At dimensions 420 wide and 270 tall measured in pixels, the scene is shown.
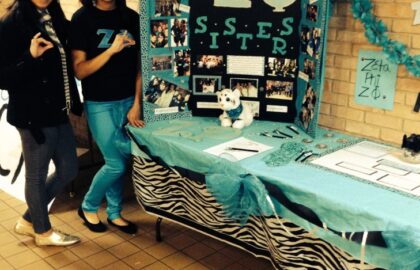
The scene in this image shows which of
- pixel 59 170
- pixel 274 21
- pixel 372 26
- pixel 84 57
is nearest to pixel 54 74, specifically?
pixel 84 57

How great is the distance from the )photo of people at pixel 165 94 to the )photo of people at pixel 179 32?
0.24m

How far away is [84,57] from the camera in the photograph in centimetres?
272

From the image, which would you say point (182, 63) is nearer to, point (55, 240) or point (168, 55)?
point (168, 55)

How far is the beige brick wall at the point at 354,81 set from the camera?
2.25 m

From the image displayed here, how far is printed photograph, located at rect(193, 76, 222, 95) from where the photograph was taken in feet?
9.30

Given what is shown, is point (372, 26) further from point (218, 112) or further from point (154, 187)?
point (154, 187)

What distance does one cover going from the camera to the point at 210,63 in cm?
281

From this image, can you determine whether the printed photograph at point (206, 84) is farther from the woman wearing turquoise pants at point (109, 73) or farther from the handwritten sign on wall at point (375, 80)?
the handwritten sign on wall at point (375, 80)

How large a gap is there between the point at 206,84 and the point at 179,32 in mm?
345

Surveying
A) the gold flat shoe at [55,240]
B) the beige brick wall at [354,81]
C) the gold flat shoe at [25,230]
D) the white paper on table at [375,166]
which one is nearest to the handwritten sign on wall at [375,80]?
the beige brick wall at [354,81]

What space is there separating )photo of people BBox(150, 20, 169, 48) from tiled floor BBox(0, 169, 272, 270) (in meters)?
1.24

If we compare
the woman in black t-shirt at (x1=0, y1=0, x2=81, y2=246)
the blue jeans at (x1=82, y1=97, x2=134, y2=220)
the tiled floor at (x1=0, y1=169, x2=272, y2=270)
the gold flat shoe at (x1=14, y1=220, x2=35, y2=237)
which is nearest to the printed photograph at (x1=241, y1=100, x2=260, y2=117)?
the blue jeans at (x1=82, y1=97, x2=134, y2=220)

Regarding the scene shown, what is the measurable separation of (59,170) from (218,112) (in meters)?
1.04

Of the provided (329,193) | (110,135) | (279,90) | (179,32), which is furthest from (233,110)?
(329,193)
